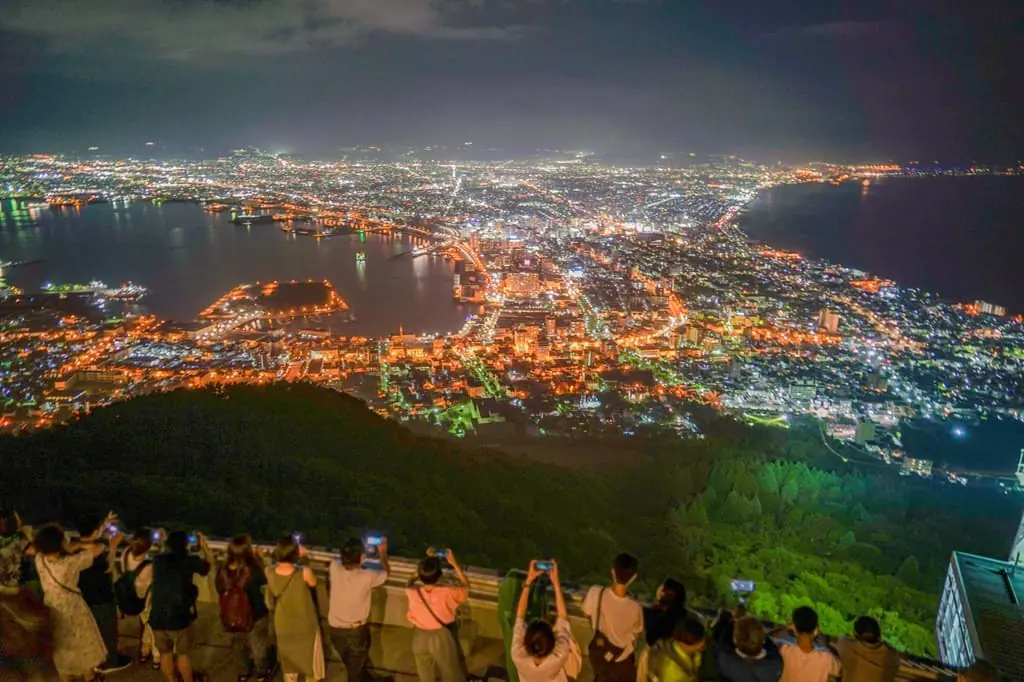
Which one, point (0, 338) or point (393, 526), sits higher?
point (393, 526)

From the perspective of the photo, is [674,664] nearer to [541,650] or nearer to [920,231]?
[541,650]

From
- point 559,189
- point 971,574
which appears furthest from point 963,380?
point 559,189

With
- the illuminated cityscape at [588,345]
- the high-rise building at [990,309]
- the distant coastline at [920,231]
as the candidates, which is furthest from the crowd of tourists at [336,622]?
the distant coastline at [920,231]

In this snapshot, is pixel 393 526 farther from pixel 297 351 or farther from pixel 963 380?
pixel 963 380

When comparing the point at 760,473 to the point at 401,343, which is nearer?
the point at 760,473

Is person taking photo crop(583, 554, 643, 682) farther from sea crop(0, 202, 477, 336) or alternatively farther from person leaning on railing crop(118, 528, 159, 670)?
sea crop(0, 202, 477, 336)

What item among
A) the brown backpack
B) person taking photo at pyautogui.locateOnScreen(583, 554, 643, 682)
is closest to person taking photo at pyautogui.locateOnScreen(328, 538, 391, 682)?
person taking photo at pyautogui.locateOnScreen(583, 554, 643, 682)

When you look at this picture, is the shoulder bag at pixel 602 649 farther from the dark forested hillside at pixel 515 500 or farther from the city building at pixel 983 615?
the dark forested hillside at pixel 515 500
